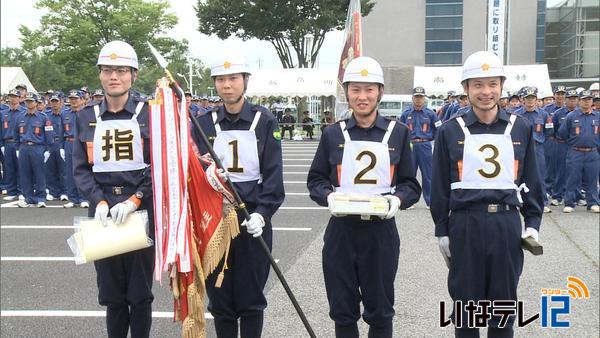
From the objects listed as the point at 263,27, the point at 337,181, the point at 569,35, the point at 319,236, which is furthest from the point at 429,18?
the point at 337,181

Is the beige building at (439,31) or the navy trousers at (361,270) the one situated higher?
the beige building at (439,31)

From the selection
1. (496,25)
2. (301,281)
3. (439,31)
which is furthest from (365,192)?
(439,31)

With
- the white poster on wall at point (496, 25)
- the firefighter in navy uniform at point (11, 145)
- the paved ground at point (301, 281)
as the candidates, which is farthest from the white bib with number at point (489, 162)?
the white poster on wall at point (496, 25)

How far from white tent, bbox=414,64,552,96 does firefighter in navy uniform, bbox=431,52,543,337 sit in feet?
74.5

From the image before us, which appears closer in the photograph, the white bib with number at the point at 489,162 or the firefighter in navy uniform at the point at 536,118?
the white bib with number at the point at 489,162

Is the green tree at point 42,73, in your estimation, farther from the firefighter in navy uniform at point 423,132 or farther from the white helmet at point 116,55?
the white helmet at point 116,55

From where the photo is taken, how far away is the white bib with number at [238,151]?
3764 mm

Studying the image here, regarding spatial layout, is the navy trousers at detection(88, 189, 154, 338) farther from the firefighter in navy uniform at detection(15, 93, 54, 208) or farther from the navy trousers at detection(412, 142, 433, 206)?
the firefighter in navy uniform at detection(15, 93, 54, 208)

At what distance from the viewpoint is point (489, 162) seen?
350 cm

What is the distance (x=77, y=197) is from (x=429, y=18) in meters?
46.3

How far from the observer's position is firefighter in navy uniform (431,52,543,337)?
350 centimetres

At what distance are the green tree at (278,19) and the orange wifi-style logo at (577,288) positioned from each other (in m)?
24.5

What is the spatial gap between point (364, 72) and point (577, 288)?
3.79 meters

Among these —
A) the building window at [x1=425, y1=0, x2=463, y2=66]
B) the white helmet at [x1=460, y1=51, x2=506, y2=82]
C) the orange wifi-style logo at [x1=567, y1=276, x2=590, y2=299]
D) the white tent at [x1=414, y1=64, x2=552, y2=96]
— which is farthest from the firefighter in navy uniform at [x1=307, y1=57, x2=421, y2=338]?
the building window at [x1=425, y1=0, x2=463, y2=66]
